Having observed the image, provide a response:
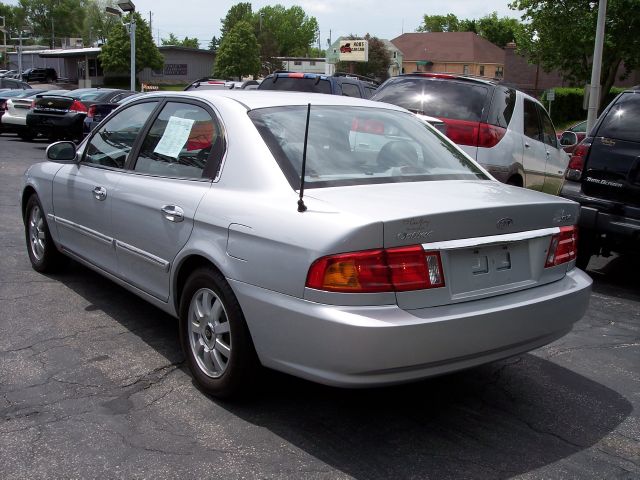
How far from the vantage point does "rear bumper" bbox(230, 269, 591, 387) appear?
3.06m

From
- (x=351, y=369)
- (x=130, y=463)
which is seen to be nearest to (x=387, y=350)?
(x=351, y=369)

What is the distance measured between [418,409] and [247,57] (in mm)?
73853

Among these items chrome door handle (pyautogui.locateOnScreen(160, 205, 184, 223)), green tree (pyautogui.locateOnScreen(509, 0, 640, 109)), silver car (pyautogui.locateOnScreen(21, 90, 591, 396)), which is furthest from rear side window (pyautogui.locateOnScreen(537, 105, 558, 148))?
green tree (pyautogui.locateOnScreen(509, 0, 640, 109))

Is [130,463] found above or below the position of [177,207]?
below

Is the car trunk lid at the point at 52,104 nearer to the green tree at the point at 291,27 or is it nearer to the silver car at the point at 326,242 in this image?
the silver car at the point at 326,242

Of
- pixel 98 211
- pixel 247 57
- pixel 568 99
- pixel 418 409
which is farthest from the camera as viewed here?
pixel 247 57

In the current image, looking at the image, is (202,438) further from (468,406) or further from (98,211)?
(98,211)

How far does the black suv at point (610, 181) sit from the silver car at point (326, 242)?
7.70 ft

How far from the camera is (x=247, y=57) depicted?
74.6 m

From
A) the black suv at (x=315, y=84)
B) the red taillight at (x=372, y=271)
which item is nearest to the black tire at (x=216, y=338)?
the red taillight at (x=372, y=271)

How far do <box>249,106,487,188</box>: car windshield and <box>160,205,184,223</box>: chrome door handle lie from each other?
63 cm

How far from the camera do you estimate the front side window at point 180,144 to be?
161 inches

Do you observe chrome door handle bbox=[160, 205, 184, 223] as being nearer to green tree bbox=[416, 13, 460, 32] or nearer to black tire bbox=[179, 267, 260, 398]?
black tire bbox=[179, 267, 260, 398]

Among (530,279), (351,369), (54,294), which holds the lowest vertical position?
(54,294)
